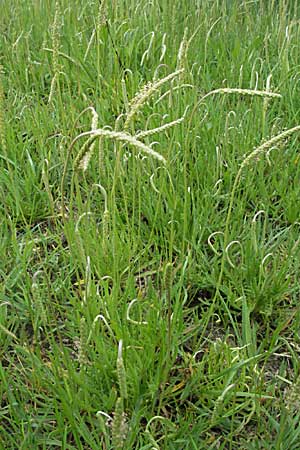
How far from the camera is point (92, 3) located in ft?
8.71

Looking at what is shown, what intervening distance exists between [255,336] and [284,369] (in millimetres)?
99

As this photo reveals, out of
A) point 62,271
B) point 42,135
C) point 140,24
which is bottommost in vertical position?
point 62,271

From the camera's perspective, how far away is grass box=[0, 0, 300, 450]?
3.87ft

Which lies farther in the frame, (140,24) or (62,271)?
(140,24)

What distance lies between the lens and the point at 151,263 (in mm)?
1520

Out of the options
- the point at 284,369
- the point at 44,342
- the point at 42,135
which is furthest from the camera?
the point at 42,135

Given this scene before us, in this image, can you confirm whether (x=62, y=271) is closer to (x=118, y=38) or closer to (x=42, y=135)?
(x=42, y=135)

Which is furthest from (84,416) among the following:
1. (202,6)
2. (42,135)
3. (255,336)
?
(202,6)

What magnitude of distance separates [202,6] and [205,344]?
1.64 metres

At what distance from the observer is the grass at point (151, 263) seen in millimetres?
1180

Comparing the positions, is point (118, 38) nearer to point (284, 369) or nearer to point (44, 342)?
point (44, 342)

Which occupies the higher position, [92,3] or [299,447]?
[92,3]

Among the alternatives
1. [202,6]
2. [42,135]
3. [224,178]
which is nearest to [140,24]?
[202,6]

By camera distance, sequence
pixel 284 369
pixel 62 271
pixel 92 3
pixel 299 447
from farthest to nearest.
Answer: pixel 92 3
pixel 62 271
pixel 284 369
pixel 299 447
